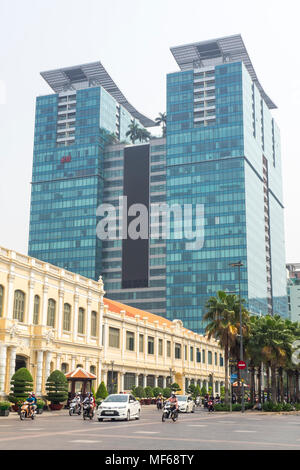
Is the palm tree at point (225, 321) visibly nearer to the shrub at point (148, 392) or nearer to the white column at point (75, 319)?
the white column at point (75, 319)

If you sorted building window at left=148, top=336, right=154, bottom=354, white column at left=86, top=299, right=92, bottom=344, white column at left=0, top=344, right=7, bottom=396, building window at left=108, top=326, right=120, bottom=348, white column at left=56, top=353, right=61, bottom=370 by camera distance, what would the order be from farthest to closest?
building window at left=148, top=336, right=154, bottom=354 → building window at left=108, top=326, right=120, bottom=348 → white column at left=86, top=299, right=92, bottom=344 → white column at left=56, top=353, right=61, bottom=370 → white column at left=0, top=344, right=7, bottom=396

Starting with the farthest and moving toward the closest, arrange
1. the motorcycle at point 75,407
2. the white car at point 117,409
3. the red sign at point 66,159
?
the red sign at point 66,159 < the motorcycle at point 75,407 < the white car at point 117,409

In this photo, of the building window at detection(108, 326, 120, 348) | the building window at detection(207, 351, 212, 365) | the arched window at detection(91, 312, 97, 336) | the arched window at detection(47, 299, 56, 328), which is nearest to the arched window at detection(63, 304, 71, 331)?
the arched window at detection(47, 299, 56, 328)

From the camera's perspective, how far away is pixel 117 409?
106 feet

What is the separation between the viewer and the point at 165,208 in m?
151

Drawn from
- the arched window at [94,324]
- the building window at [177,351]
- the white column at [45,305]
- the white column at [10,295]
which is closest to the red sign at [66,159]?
the building window at [177,351]

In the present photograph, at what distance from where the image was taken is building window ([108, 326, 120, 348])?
64.8m

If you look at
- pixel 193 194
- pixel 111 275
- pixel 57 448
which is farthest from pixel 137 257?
pixel 57 448

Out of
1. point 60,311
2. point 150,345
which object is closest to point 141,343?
point 150,345

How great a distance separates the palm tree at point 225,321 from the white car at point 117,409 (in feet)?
70.8

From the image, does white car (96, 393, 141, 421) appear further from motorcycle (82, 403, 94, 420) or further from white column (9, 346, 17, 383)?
white column (9, 346, 17, 383)

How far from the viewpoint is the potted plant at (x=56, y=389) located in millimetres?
44969

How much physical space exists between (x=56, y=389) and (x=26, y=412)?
11.9 metres

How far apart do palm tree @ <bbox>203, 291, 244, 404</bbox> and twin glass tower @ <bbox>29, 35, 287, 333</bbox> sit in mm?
81469
